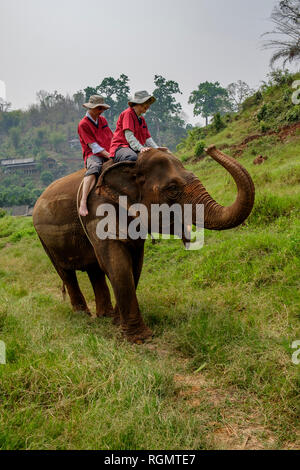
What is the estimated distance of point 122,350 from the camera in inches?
131

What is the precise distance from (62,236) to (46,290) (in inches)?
101

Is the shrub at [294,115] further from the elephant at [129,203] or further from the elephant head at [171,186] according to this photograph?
the elephant head at [171,186]

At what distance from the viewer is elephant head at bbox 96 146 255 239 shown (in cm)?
307

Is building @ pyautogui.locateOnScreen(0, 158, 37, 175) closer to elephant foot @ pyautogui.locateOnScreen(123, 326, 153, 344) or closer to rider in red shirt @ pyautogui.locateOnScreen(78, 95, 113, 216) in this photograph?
rider in red shirt @ pyautogui.locateOnScreen(78, 95, 113, 216)

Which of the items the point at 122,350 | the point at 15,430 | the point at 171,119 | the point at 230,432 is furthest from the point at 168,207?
the point at 171,119

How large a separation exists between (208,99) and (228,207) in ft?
194

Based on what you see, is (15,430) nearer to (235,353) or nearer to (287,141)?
(235,353)

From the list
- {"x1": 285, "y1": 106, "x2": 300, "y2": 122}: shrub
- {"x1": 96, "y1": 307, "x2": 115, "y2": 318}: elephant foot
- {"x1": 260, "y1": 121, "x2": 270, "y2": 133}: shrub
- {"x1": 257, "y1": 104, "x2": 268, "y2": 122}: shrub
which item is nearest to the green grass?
{"x1": 96, "y1": 307, "x2": 115, "y2": 318}: elephant foot

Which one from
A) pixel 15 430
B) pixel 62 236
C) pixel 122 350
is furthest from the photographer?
pixel 62 236

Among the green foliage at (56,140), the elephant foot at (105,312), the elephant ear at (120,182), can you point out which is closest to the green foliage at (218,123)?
the elephant foot at (105,312)

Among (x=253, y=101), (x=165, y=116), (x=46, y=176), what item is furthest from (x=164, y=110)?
(x=253, y=101)
